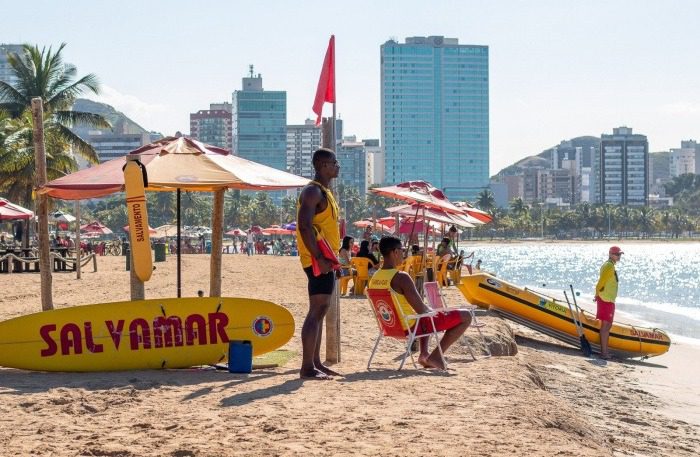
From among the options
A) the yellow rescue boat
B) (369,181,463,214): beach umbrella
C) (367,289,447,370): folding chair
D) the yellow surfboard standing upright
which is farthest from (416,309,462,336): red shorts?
the yellow rescue boat

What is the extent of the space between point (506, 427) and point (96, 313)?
12.0 feet

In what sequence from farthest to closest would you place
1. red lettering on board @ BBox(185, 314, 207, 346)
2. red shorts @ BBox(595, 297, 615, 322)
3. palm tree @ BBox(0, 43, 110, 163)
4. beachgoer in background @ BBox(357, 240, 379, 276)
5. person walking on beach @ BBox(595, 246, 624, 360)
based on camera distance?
palm tree @ BBox(0, 43, 110, 163), beachgoer in background @ BBox(357, 240, 379, 276), red shorts @ BBox(595, 297, 615, 322), person walking on beach @ BBox(595, 246, 624, 360), red lettering on board @ BBox(185, 314, 207, 346)

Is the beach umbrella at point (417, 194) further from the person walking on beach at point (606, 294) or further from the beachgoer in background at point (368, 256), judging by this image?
the beachgoer in background at point (368, 256)

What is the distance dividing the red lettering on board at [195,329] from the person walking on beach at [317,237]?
37.9 inches

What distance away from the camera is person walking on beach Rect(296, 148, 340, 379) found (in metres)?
7.44

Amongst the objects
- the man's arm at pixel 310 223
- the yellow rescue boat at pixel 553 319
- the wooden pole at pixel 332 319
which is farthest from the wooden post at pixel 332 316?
the yellow rescue boat at pixel 553 319

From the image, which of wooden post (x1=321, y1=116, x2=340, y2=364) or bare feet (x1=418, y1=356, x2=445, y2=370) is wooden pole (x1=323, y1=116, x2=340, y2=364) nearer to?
wooden post (x1=321, y1=116, x2=340, y2=364)

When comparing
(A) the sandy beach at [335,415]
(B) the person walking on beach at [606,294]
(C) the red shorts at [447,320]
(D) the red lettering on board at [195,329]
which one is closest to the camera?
(A) the sandy beach at [335,415]

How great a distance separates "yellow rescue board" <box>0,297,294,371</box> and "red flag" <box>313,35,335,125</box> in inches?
72.9

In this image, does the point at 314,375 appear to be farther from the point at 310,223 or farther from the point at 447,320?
the point at 447,320

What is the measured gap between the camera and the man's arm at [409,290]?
327 inches

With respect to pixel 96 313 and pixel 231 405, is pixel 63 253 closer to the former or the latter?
pixel 96 313

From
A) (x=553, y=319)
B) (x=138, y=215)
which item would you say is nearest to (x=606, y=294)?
(x=553, y=319)

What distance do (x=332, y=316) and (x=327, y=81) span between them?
2.07 meters
